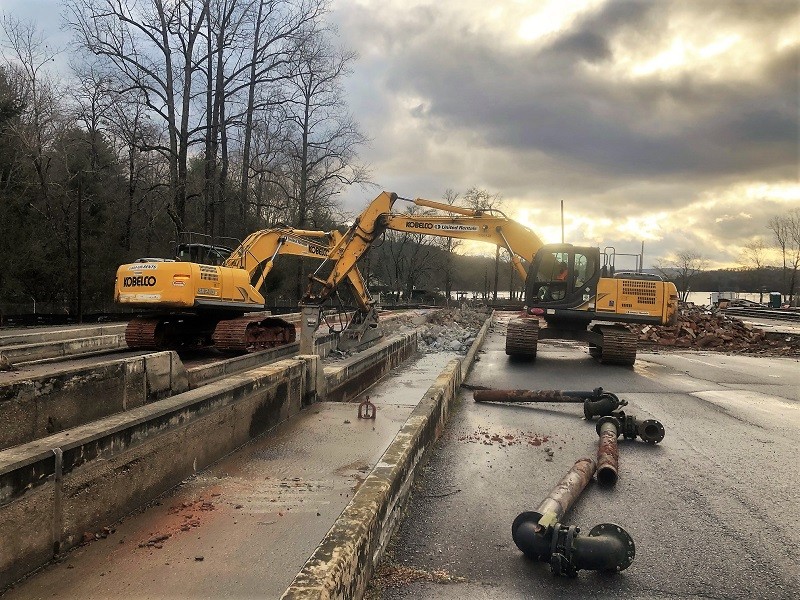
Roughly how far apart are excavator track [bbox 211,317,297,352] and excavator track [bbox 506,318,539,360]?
586 cm

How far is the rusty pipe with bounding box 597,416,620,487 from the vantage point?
18.4 feet

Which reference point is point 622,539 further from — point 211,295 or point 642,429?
point 211,295

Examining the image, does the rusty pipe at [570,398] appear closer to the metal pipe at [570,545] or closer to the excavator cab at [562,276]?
the metal pipe at [570,545]

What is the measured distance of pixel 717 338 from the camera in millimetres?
21859

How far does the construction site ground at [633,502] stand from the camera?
12.2ft

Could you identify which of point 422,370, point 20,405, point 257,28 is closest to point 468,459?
point 20,405

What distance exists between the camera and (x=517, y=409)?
916 cm

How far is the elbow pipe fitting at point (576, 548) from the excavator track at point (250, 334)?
985cm

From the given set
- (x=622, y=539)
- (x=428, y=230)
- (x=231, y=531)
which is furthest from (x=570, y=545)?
(x=428, y=230)

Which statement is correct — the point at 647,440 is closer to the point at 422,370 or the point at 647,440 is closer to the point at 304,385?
the point at 304,385

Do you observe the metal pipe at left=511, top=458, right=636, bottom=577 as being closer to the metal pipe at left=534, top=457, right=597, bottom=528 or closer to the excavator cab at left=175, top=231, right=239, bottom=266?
the metal pipe at left=534, top=457, right=597, bottom=528

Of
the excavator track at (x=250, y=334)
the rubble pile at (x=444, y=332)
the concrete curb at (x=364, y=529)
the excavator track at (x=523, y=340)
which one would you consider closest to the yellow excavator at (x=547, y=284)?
the excavator track at (x=523, y=340)

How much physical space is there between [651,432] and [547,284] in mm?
8990

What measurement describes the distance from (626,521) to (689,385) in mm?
8144
